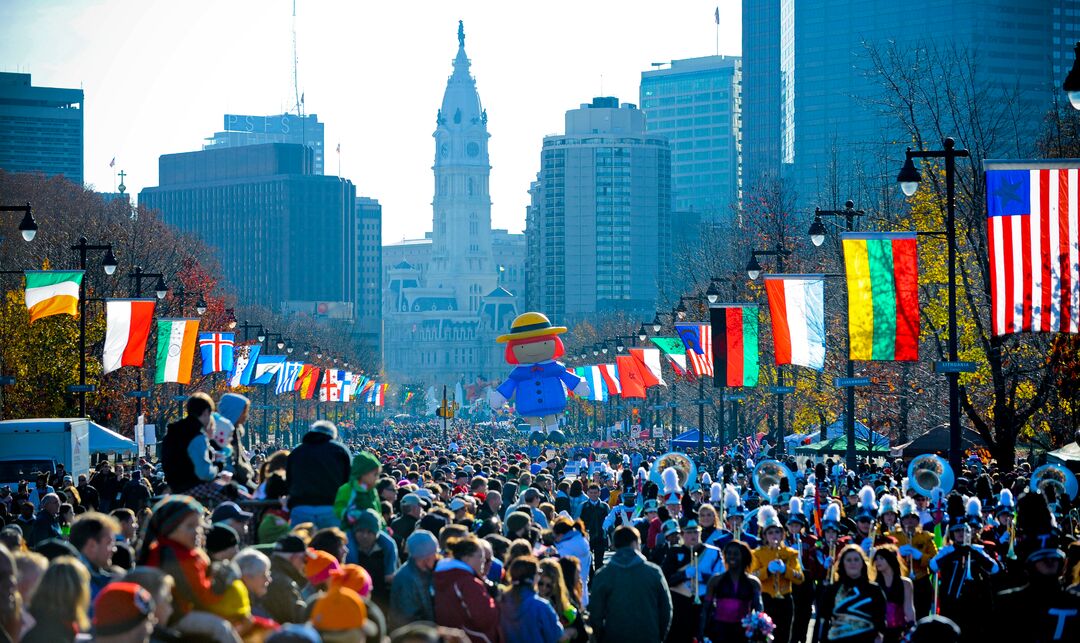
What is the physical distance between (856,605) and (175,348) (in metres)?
31.0

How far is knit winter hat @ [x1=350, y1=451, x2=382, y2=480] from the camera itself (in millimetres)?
14453

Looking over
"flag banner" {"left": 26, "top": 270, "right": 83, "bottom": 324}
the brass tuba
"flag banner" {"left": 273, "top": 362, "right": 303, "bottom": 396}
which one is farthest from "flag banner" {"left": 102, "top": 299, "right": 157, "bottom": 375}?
"flag banner" {"left": 273, "top": 362, "right": 303, "bottom": 396}

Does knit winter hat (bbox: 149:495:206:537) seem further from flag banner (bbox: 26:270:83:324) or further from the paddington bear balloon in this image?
the paddington bear balloon

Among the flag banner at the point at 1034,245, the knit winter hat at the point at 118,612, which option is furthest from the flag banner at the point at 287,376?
the knit winter hat at the point at 118,612

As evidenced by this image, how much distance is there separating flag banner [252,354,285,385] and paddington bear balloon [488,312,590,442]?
77.4 ft

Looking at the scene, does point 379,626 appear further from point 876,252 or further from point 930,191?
point 930,191

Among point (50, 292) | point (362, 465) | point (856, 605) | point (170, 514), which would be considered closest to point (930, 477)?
point (856, 605)

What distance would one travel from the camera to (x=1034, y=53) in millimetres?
159125

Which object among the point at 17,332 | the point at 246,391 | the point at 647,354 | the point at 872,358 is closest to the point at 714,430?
the point at 246,391

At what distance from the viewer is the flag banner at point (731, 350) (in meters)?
41.0

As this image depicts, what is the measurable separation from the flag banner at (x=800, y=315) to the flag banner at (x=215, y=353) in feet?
72.0

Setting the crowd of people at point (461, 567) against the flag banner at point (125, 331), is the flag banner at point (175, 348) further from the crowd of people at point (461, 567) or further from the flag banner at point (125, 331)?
the crowd of people at point (461, 567)

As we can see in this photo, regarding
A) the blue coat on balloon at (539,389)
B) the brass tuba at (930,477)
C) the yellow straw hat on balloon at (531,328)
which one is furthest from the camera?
the yellow straw hat on balloon at (531,328)

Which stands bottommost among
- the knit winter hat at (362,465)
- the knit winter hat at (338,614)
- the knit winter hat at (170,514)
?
the knit winter hat at (338,614)
